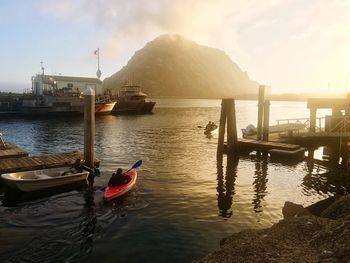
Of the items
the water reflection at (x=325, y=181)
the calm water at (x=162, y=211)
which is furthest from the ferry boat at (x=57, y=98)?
the water reflection at (x=325, y=181)

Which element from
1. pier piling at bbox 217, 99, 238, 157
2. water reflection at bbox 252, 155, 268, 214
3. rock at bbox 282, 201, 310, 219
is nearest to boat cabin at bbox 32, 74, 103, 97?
pier piling at bbox 217, 99, 238, 157

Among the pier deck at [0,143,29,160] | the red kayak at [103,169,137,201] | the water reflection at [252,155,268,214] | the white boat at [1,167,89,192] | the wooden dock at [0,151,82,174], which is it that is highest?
the pier deck at [0,143,29,160]

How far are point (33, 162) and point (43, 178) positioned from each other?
2.50 meters

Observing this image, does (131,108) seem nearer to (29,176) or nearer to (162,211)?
(29,176)

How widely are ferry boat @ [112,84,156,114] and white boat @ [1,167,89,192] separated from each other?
63.0 metres

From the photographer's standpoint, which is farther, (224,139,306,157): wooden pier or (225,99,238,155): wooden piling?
(225,99,238,155): wooden piling

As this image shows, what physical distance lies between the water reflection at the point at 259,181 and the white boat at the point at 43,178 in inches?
369

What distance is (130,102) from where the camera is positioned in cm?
8344

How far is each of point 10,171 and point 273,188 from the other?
14662 millimetres

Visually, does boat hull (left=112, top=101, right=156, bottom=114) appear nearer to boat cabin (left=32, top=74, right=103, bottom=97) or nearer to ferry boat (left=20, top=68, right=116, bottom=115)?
ferry boat (left=20, top=68, right=116, bottom=115)

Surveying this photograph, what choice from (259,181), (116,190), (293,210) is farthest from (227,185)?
(293,210)

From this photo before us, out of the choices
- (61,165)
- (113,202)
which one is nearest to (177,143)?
(61,165)

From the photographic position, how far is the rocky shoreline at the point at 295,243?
291 inches

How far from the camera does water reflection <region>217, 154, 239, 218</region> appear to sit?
15887 millimetres
